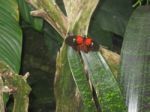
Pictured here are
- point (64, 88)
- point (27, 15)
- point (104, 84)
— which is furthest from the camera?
point (27, 15)

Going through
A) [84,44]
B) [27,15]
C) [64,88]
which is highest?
[27,15]

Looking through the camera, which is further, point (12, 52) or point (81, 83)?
point (12, 52)

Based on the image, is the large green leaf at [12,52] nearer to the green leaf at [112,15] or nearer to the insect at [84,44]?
the insect at [84,44]

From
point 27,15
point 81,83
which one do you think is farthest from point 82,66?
point 27,15

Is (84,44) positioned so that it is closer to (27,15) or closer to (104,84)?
(104,84)

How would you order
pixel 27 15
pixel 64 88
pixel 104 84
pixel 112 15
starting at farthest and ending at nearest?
pixel 112 15, pixel 27 15, pixel 64 88, pixel 104 84

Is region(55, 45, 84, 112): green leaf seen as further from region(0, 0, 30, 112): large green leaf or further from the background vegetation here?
region(0, 0, 30, 112): large green leaf

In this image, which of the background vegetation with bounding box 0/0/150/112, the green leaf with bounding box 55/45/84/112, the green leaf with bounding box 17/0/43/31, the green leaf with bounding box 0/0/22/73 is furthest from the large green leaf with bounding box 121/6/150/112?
the green leaf with bounding box 17/0/43/31
